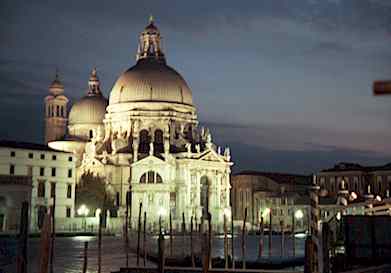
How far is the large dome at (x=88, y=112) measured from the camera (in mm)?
77625

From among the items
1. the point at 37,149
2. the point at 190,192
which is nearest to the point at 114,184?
the point at 190,192

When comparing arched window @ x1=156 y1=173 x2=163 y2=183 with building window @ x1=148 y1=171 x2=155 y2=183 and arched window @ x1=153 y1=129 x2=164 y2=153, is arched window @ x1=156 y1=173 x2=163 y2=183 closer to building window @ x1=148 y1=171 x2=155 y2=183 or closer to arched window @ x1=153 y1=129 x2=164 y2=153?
building window @ x1=148 y1=171 x2=155 y2=183

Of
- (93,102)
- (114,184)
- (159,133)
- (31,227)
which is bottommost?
(31,227)

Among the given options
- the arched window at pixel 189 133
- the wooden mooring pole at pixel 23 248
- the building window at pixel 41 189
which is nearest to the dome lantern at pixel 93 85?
the arched window at pixel 189 133

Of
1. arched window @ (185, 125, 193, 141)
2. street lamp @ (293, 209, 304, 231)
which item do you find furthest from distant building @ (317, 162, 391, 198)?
arched window @ (185, 125, 193, 141)

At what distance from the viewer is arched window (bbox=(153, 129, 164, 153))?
67.1 m

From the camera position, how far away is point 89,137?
77.0 meters

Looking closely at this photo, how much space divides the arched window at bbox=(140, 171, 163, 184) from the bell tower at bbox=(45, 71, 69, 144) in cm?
1681

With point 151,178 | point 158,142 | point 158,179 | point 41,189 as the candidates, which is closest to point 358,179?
point 158,142

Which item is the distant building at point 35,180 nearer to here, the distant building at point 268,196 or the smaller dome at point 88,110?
the smaller dome at point 88,110

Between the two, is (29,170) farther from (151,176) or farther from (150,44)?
(150,44)

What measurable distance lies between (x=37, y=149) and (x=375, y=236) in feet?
131

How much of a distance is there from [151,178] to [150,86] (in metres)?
11.7

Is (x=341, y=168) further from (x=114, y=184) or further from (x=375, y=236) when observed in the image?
(x=375, y=236)
